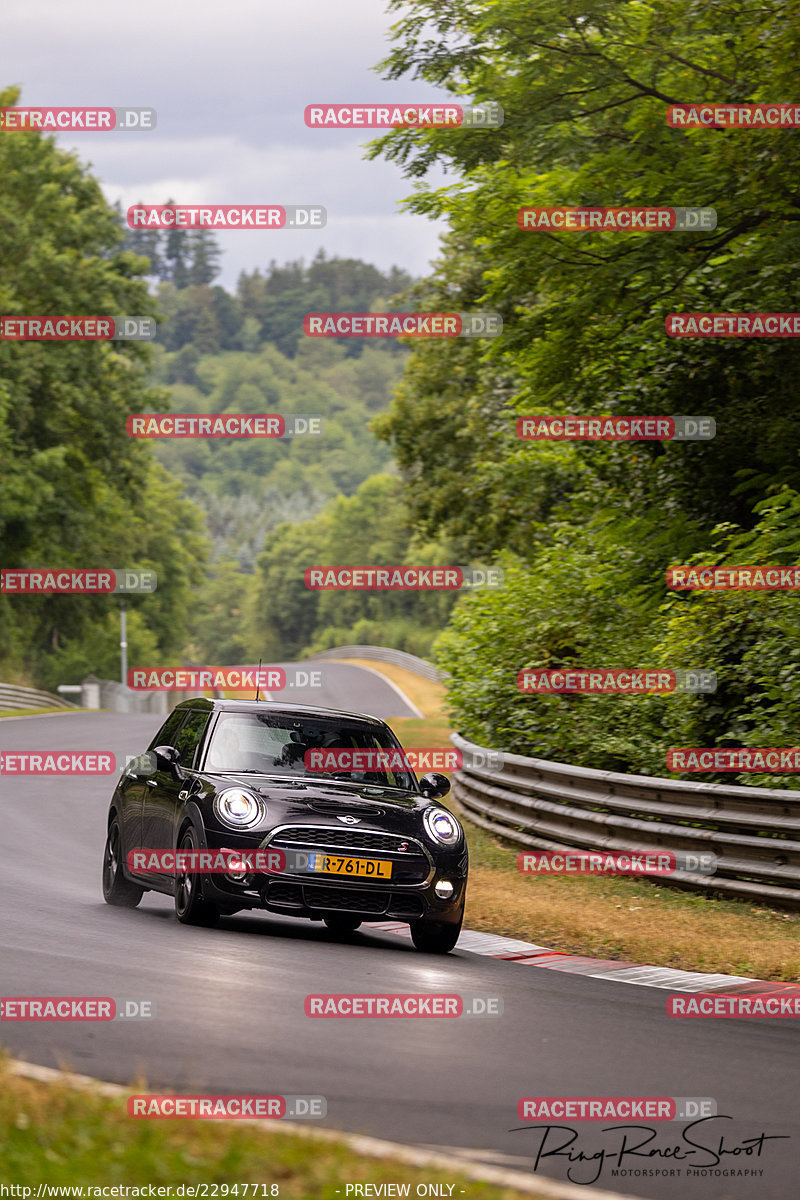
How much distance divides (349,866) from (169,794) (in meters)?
1.73

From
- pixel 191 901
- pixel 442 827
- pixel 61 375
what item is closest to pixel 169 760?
pixel 191 901

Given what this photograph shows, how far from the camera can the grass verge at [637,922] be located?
985 cm

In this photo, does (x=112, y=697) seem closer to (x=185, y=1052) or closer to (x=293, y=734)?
(x=293, y=734)

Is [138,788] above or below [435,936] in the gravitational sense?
above

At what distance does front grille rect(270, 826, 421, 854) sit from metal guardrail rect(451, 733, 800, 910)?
3682 mm

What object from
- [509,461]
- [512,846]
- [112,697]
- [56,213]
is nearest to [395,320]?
[509,461]

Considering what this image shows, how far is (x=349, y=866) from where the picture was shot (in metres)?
9.68

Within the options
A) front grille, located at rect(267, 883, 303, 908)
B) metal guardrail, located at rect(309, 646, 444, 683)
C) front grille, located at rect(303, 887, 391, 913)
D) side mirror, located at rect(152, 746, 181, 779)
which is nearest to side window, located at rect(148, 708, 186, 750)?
side mirror, located at rect(152, 746, 181, 779)

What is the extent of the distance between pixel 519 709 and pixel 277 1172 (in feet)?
46.6

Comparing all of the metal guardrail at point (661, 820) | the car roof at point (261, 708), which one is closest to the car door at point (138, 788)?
the car roof at point (261, 708)

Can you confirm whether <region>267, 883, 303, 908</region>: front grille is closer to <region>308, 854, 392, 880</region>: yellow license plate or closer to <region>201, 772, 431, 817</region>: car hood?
<region>308, 854, 392, 880</region>: yellow license plate

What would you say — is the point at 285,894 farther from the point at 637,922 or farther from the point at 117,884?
the point at 637,922

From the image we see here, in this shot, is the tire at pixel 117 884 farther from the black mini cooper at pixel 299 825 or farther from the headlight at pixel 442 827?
the headlight at pixel 442 827

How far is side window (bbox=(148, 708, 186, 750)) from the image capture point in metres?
11.8
